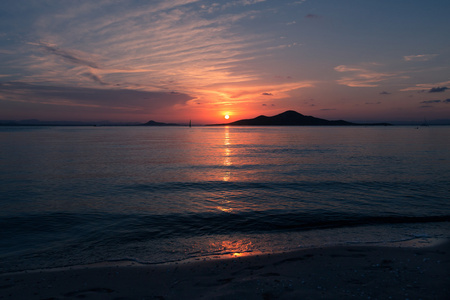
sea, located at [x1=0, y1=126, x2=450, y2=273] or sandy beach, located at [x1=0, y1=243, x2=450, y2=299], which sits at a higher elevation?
sandy beach, located at [x1=0, y1=243, x2=450, y2=299]

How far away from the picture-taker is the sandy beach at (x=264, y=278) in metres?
7.32

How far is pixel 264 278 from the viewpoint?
26.7 ft

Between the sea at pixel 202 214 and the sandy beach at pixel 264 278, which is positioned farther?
the sea at pixel 202 214

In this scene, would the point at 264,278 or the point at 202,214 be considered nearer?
the point at 264,278

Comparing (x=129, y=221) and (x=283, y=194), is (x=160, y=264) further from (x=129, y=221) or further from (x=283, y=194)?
(x=283, y=194)

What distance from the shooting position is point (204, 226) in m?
13.8

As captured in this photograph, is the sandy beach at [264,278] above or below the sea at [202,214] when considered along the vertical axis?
above

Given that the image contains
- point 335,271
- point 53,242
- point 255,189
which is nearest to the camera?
point 335,271

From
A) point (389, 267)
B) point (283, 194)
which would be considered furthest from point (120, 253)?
point (283, 194)

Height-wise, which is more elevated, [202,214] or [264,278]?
[264,278]

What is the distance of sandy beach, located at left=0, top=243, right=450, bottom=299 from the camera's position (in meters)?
7.32

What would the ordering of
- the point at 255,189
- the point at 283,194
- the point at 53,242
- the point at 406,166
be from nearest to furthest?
the point at 53,242 → the point at 283,194 → the point at 255,189 → the point at 406,166

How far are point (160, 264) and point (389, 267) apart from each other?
7575mm

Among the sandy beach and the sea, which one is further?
the sea
